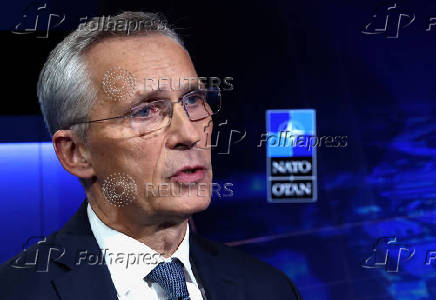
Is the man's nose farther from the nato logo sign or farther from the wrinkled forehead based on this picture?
the nato logo sign

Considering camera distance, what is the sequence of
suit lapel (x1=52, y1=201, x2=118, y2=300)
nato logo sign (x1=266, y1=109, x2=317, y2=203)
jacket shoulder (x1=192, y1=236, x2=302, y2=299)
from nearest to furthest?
suit lapel (x1=52, y1=201, x2=118, y2=300) → jacket shoulder (x1=192, y1=236, x2=302, y2=299) → nato logo sign (x1=266, y1=109, x2=317, y2=203)

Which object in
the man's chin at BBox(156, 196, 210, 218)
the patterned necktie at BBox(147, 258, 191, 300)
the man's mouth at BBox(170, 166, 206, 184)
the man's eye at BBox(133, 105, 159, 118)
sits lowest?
the patterned necktie at BBox(147, 258, 191, 300)

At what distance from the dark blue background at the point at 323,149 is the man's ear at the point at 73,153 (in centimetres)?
194

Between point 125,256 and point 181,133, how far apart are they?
34cm

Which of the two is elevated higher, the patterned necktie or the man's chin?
the man's chin

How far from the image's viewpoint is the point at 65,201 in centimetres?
365

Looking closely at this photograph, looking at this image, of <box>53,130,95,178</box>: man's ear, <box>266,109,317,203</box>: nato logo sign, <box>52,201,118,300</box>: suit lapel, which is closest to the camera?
<box>52,201,118,300</box>: suit lapel

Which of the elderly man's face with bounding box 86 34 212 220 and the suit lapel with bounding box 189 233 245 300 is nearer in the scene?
the elderly man's face with bounding box 86 34 212 220

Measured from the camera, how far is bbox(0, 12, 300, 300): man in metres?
1.55

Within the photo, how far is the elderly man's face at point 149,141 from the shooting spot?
60.9 inches

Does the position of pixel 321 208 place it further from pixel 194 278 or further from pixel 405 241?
pixel 194 278

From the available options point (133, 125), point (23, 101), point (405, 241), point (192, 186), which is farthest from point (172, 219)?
point (405, 241)

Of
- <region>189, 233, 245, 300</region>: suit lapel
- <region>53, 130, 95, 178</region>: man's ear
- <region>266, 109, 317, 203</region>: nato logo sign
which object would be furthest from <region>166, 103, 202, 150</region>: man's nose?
<region>266, 109, 317, 203</region>: nato logo sign

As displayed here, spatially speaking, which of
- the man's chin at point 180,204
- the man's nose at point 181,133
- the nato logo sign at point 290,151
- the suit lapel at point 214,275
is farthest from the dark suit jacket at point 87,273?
the nato logo sign at point 290,151
